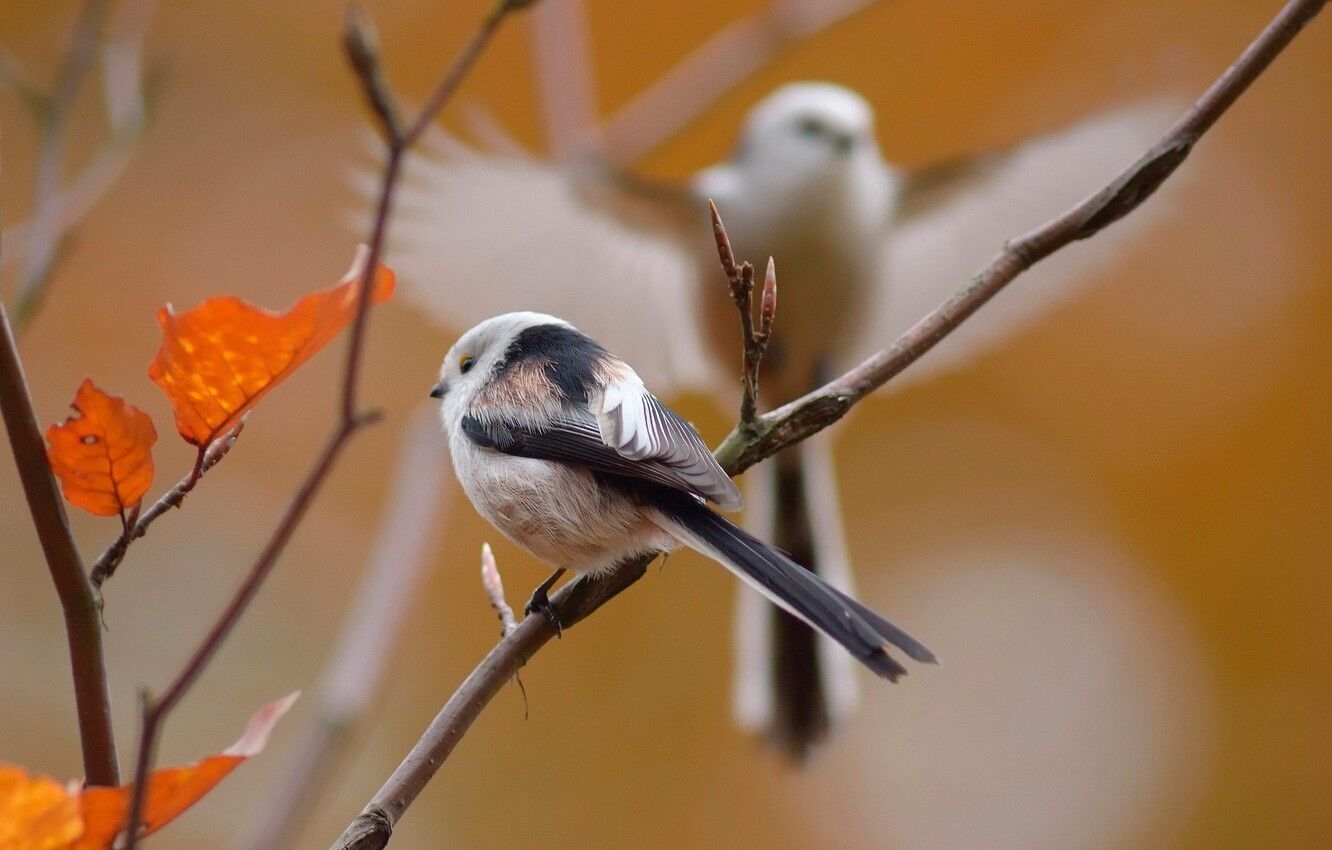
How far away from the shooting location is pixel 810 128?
2.79 meters

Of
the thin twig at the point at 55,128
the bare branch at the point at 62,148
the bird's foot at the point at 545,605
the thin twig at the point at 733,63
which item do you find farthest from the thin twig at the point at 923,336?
the thin twig at the point at 733,63

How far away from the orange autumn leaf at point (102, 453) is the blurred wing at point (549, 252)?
1826 millimetres

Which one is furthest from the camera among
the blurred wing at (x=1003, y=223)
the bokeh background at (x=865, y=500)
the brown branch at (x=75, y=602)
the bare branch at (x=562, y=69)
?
the bokeh background at (x=865, y=500)

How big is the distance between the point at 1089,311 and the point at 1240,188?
0.70 metres

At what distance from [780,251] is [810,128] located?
28cm

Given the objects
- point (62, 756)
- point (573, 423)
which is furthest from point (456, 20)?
point (573, 423)

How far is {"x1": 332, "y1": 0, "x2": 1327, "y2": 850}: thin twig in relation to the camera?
93 centimetres

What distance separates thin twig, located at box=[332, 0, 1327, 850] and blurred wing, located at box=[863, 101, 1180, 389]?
191 centimetres

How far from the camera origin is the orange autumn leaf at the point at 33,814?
66 cm

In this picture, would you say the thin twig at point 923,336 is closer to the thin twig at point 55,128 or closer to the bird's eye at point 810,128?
the thin twig at point 55,128

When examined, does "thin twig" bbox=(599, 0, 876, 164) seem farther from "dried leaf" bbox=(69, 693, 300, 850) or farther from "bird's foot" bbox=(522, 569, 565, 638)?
"dried leaf" bbox=(69, 693, 300, 850)

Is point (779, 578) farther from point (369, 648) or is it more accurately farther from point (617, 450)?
point (369, 648)

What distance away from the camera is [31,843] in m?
0.67

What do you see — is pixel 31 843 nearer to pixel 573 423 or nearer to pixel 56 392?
pixel 573 423
